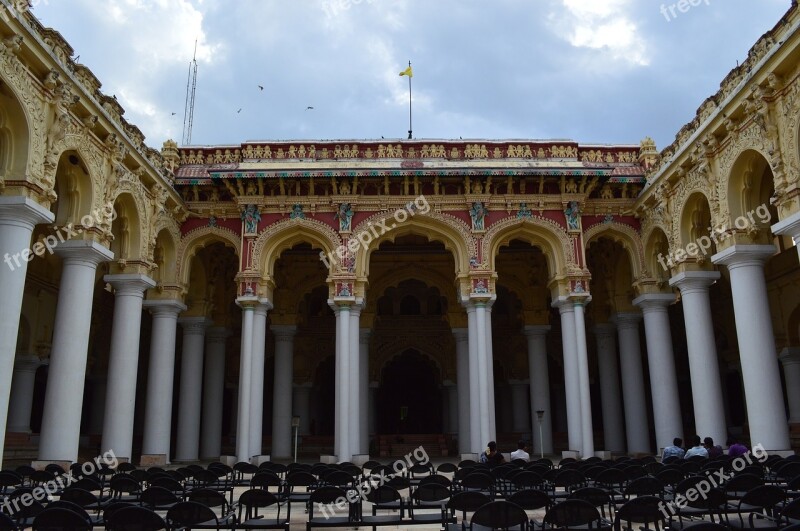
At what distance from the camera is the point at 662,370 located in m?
17.8

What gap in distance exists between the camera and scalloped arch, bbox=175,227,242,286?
61.1 ft

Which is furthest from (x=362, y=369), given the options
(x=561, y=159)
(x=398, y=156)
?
(x=561, y=159)

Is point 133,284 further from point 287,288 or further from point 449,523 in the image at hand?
point 449,523

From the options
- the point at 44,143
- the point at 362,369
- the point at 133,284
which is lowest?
the point at 362,369

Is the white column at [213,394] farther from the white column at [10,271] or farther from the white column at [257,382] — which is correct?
the white column at [10,271]

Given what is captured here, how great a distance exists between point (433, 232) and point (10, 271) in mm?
10756

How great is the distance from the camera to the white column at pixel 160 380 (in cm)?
1738

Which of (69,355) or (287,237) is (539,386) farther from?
(69,355)

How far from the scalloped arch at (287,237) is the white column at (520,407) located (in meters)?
10.6

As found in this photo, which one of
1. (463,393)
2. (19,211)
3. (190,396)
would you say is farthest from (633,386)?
(19,211)

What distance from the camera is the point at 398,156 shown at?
62.1 ft

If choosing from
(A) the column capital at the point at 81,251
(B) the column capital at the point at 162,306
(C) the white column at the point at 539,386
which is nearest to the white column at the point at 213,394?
(B) the column capital at the point at 162,306

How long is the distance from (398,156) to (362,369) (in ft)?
23.2

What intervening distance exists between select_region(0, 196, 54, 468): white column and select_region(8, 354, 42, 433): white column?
29.3 feet
